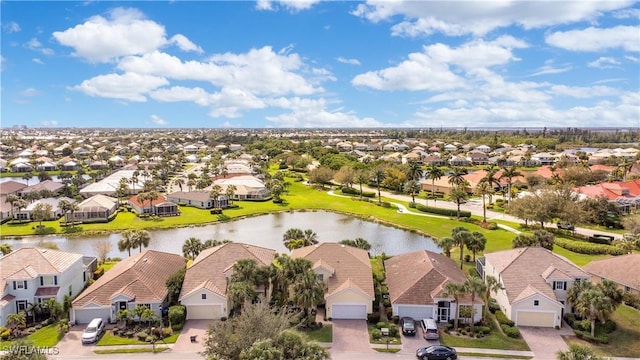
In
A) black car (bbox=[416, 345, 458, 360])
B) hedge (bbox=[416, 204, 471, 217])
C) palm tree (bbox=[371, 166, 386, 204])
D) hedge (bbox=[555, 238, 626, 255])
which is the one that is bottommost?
black car (bbox=[416, 345, 458, 360])

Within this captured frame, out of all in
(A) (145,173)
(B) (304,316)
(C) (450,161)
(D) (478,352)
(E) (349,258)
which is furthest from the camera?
(C) (450,161)

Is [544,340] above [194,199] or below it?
below

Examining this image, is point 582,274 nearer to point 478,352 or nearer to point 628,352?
point 628,352

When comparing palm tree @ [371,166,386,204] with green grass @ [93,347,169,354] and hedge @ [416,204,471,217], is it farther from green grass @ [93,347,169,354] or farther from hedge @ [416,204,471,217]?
green grass @ [93,347,169,354]

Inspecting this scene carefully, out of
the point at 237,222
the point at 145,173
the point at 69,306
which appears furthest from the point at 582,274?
the point at 145,173

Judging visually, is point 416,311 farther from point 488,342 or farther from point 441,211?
point 441,211

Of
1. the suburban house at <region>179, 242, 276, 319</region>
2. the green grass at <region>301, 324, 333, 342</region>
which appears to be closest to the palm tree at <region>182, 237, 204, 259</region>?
the suburban house at <region>179, 242, 276, 319</region>

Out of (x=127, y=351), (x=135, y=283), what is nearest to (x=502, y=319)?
(x=127, y=351)
